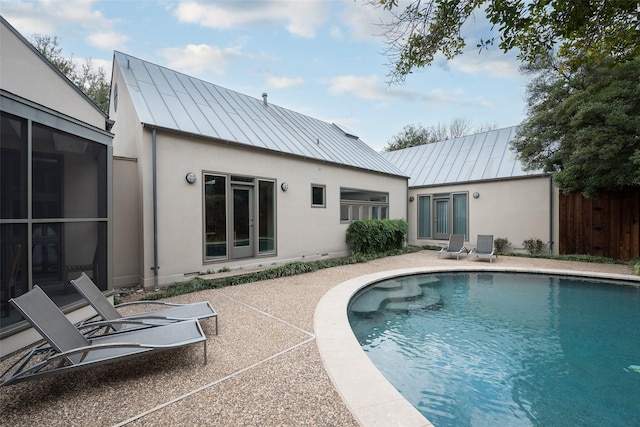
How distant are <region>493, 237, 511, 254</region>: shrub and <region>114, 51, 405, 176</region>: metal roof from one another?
5.60 meters

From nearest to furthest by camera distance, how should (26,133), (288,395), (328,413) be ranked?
1. (328,413)
2. (288,395)
3. (26,133)

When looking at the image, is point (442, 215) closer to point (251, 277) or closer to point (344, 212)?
point (344, 212)

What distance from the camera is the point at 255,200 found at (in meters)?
8.74

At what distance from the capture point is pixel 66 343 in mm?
2951

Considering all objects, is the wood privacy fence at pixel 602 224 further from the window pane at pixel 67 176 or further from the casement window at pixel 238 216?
the window pane at pixel 67 176

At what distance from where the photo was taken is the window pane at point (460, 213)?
14.0m

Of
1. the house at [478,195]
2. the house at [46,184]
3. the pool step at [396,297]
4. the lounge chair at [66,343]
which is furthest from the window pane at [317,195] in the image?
the lounge chair at [66,343]

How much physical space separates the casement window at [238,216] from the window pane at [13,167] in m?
4.07

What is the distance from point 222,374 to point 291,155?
7.47 m

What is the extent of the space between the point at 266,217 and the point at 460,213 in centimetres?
993

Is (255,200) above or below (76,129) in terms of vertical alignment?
below

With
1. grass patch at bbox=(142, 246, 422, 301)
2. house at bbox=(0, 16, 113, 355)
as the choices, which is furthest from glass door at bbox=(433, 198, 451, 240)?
house at bbox=(0, 16, 113, 355)

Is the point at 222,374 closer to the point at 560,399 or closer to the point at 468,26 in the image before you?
the point at 560,399

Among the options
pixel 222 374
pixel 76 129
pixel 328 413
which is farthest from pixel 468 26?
pixel 76 129
